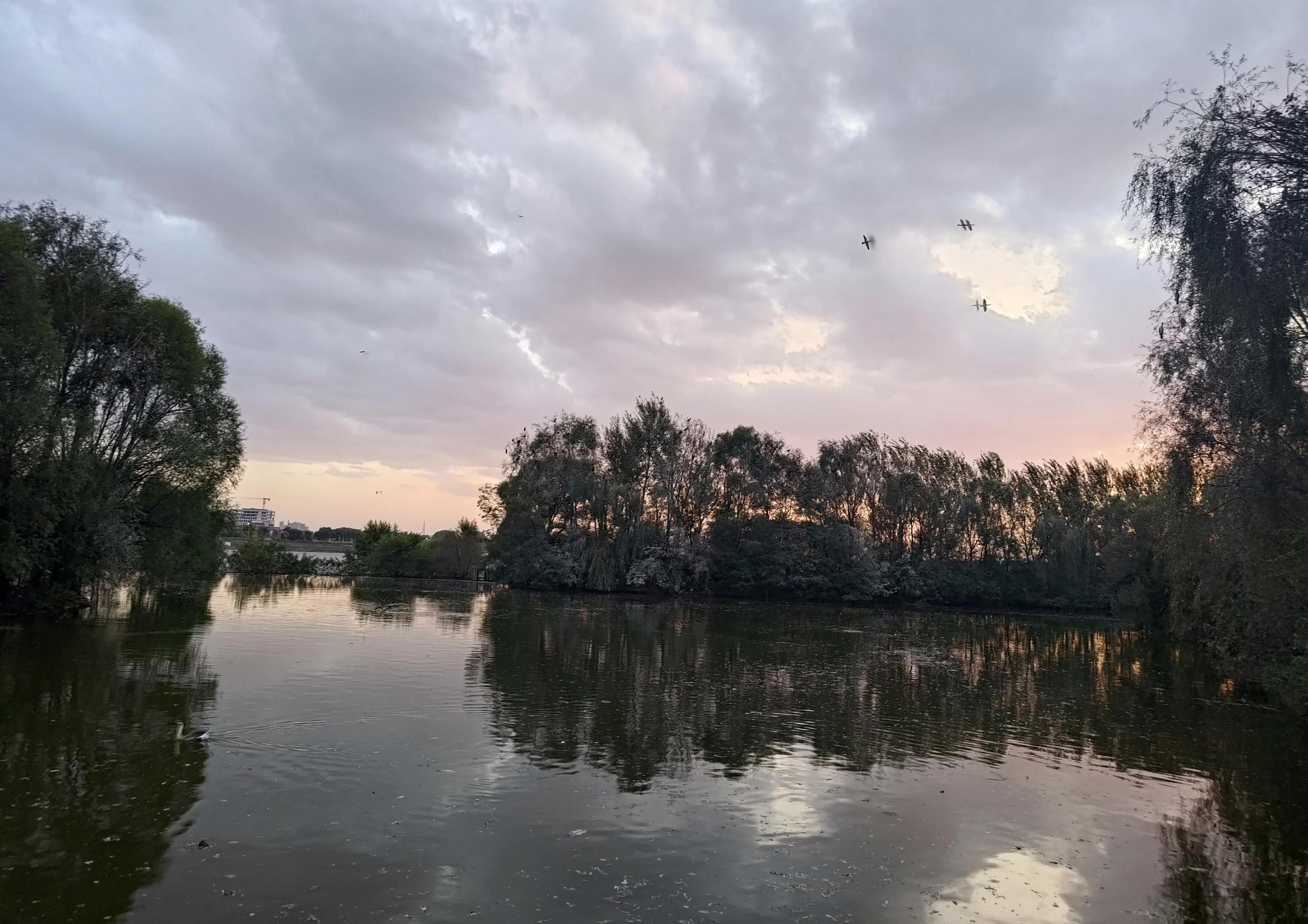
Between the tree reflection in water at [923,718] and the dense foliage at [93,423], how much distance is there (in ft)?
51.4

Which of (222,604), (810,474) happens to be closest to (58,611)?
(222,604)

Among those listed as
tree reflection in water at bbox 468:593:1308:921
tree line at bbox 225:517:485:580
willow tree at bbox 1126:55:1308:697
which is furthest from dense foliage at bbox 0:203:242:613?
tree line at bbox 225:517:485:580

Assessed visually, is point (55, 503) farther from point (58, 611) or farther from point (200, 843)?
point (200, 843)

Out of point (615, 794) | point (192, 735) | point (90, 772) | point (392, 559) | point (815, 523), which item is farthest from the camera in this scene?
point (392, 559)

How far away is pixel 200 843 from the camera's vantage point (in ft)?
27.8

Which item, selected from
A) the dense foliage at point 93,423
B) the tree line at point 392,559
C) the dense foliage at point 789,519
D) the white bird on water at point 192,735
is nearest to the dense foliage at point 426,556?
the tree line at point 392,559

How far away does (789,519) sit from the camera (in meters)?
73.4

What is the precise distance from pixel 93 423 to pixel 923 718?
32693 mm

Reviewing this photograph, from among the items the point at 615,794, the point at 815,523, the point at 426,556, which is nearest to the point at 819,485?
the point at 815,523

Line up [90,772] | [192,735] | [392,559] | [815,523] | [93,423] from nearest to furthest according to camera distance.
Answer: [90,772] < [192,735] < [93,423] < [815,523] < [392,559]

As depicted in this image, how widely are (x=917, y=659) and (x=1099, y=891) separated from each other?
22.4m

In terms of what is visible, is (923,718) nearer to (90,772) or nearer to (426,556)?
(90,772)

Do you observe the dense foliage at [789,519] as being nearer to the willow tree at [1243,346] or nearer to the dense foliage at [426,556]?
the dense foliage at [426,556]

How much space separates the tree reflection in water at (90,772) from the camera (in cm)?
734
